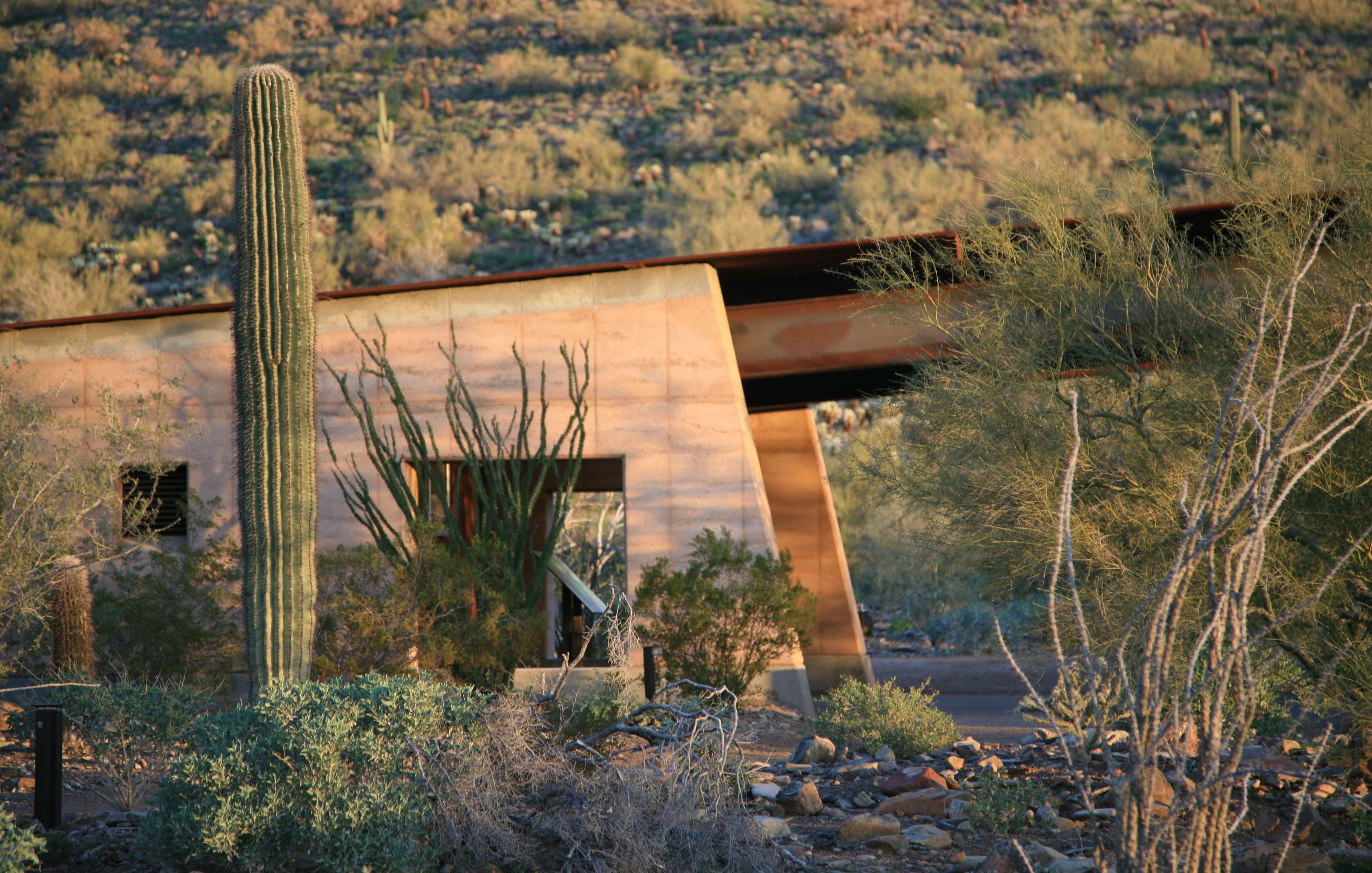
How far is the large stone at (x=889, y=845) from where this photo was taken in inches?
215

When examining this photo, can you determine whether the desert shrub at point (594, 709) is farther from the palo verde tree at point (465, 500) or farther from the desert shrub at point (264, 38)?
the desert shrub at point (264, 38)

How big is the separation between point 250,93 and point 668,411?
459 cm

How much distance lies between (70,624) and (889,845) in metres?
7.11

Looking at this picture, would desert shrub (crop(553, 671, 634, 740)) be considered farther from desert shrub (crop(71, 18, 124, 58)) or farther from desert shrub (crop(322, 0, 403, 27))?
desert shrub (crop(71, 18, 124, 58))

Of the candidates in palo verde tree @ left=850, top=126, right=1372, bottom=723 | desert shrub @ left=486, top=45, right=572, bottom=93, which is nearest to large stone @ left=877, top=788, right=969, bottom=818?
palo verde tree @ left=850, top=126, right=1372, bottom=723

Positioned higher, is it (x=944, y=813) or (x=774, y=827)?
(x=774, y=827)

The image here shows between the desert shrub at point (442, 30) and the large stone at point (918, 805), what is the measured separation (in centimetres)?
3434

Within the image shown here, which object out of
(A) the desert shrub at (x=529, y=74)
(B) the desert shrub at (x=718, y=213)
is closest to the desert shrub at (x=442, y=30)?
(A) the desert shrub at (x=529, y=74)

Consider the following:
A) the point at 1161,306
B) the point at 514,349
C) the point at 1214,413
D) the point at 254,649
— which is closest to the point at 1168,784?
the point at 1214,413

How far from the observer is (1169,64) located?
30281 mm

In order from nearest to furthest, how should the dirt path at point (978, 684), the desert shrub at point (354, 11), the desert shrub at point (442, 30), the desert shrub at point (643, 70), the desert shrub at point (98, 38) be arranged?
the dirt path at point (978, 684)
the desert shrub at point (643, 70)
the desert shrub at point (98, 38)
the desert shrub at point (442, 30)
the desert shrub at point (354, 11)

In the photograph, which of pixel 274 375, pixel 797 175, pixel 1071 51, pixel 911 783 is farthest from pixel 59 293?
pixel 1071 51

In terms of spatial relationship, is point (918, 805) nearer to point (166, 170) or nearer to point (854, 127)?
point (854, 127)

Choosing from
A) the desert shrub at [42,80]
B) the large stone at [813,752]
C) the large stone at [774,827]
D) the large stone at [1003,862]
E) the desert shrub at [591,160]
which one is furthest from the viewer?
the desert shrub at [42,80]
